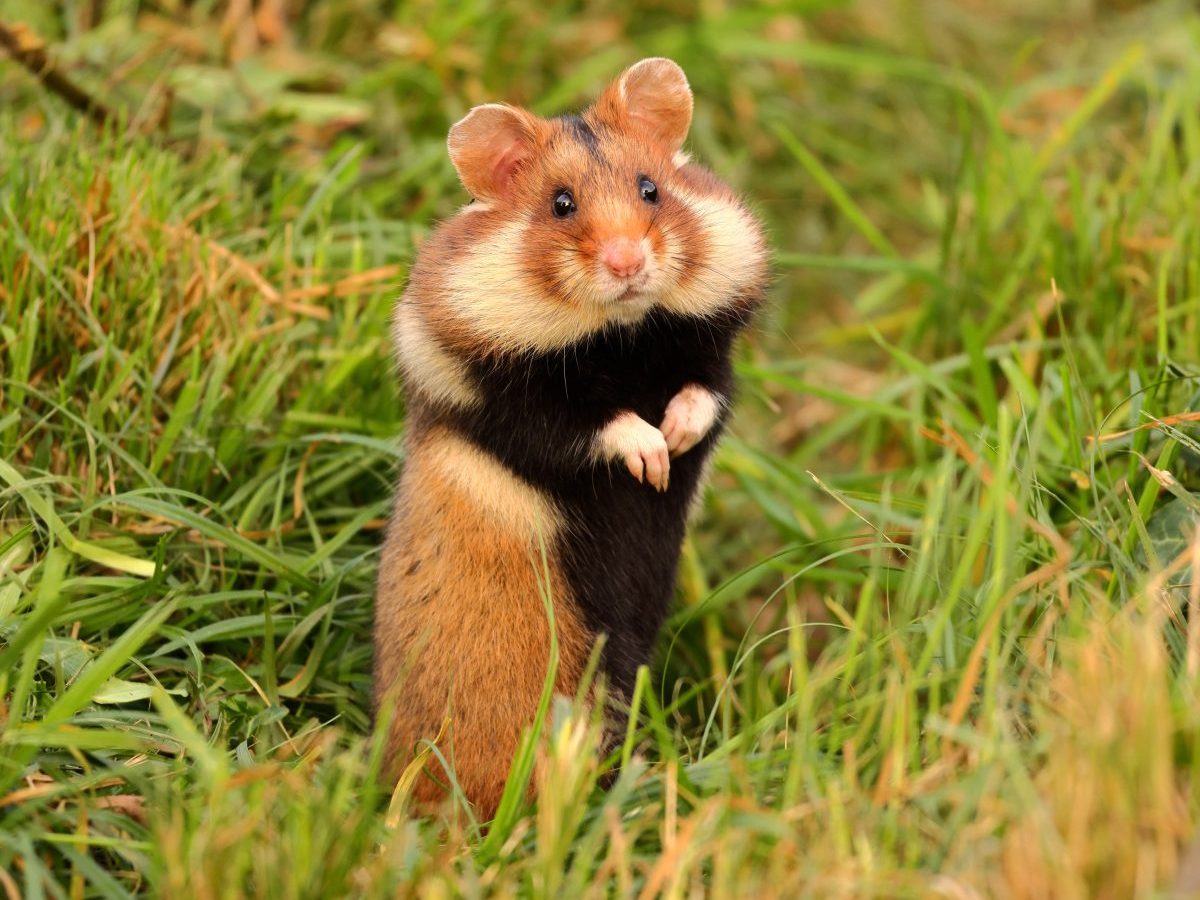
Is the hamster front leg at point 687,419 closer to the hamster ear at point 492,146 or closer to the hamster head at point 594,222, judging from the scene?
the hamster head at point 594,222

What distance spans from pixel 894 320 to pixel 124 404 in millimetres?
3346

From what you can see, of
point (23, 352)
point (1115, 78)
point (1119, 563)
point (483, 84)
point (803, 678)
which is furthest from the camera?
point (483, 84)

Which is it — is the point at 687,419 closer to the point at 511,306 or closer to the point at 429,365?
the point at 511,306

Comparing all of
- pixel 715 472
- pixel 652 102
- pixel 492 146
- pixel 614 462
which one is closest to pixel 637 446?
pixel 614 462

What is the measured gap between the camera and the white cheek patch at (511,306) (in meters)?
3.49

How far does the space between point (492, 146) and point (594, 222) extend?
1.49ft

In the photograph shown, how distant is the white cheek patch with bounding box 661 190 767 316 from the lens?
141 inches

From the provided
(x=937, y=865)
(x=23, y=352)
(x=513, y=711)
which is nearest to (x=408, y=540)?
(x=513, y=711)

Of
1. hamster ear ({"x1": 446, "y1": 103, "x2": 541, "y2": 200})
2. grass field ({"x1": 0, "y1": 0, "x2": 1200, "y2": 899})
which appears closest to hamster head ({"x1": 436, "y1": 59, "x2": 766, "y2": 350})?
hamster ear ({"x1": 446, "y1": 103, "x2": 541, "y2": 200})

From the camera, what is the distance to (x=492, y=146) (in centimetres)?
374

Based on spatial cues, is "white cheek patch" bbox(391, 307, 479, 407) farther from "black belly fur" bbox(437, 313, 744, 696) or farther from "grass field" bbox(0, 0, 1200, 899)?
"grass field" bbox(0, 0, 1200, 899)

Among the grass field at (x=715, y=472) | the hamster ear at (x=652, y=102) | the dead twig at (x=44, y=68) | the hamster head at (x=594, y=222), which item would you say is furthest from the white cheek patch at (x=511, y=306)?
the dead twig at (x=44, y=68)

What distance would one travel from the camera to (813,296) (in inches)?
273

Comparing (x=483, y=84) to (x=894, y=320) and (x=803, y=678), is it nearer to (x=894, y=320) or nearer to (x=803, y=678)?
(x=894, y=320)
